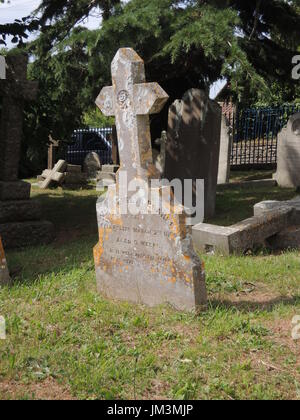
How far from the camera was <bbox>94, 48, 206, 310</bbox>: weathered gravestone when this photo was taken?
4.23 meters

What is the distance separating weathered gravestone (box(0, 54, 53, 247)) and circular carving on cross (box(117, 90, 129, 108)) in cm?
359

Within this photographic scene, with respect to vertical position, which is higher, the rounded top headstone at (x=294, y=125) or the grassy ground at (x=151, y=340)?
the rounded top headstone at (x=294, y=125)

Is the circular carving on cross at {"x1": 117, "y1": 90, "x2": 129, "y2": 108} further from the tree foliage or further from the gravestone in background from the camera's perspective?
the gravestone in background

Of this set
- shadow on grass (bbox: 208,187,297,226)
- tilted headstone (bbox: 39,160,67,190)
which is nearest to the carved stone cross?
shadow on grass (bbox: 208,187,297,226)

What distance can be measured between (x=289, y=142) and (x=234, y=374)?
970 centimetres

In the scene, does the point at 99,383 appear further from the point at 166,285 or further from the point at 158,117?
the point at 158,117

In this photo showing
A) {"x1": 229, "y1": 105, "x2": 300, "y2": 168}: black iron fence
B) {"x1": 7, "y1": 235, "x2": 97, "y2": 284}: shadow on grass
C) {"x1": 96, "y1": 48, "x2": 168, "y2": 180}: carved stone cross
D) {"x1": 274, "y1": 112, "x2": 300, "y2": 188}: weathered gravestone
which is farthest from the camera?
{"x1": 229, "y1": 105, "x2": 300, "y2": 168}: black iron fence

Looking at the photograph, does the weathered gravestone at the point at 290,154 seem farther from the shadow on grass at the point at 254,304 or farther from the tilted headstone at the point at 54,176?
Result: the shadow on grass at the point at 254,304

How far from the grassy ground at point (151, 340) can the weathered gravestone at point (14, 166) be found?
2242 mm

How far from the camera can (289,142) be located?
1220 cm

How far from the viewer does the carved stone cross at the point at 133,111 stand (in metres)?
4.46

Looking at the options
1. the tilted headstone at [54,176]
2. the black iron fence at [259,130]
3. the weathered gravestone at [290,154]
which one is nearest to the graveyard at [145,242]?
Answer: the weathered gravestone at [290,154]

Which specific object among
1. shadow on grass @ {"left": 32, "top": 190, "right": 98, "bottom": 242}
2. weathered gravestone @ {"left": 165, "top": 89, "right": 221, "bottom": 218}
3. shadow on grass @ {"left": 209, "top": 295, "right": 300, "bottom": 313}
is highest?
weathered gravestone @ {"left": 165, "top": 89, "right": 221, "bottom": 218}
